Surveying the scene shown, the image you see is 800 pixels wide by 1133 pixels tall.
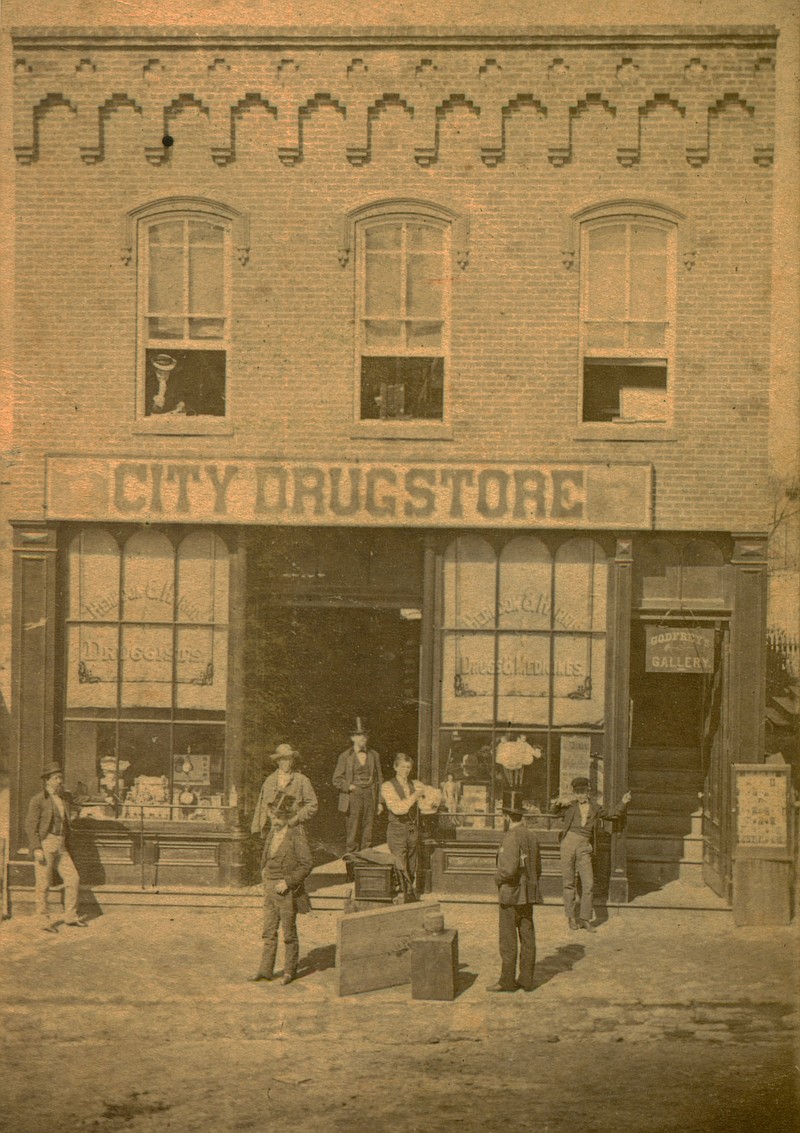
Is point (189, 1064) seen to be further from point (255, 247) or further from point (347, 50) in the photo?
point (347, 50)

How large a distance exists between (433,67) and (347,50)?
910 mm

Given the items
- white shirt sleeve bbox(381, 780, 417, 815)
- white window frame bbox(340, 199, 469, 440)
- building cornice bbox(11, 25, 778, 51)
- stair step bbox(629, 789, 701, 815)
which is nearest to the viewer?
building cornice bbox(11, 25, 778, 51)

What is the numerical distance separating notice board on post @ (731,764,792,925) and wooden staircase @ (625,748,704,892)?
1.39 metres

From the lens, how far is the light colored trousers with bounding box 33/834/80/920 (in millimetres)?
12453

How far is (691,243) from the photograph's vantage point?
1299 cm

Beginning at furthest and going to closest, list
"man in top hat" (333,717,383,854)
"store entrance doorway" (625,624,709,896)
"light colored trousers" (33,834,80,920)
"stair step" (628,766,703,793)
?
"stair step" (628,766,703,793) → "store entrance doorway" (625,624,709,896) → "man in top hat" (333,717,383,854) → "light colored trousers" (33,834,80,920)

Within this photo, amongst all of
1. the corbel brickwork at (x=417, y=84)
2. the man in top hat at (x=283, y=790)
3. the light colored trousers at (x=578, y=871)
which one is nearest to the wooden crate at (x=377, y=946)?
the man in top hat at (x=283, y=790)

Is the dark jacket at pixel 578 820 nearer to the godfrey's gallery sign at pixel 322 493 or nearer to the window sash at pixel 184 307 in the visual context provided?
the godfrey's gallery sign at pixel 322 493

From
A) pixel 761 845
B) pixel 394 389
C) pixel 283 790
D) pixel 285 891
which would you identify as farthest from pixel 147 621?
pixel 761 845

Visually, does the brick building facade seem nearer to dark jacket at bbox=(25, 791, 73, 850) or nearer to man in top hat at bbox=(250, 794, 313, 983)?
dark jacket at bbox=(25, 791, 73, 850)

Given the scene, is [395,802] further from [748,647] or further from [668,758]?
[748,647]

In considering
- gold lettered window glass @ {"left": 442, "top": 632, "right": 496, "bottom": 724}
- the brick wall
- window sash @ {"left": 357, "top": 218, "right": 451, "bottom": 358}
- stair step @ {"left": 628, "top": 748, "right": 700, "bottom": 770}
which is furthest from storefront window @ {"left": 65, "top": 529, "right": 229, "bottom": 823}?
stair step @ {"left": 628, "top": 748, "right": 700, "bottom": 770}

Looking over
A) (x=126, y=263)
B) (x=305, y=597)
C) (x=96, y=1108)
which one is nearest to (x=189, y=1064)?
(x=96, y=1108)

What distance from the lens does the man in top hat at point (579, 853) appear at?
40.9 feet
